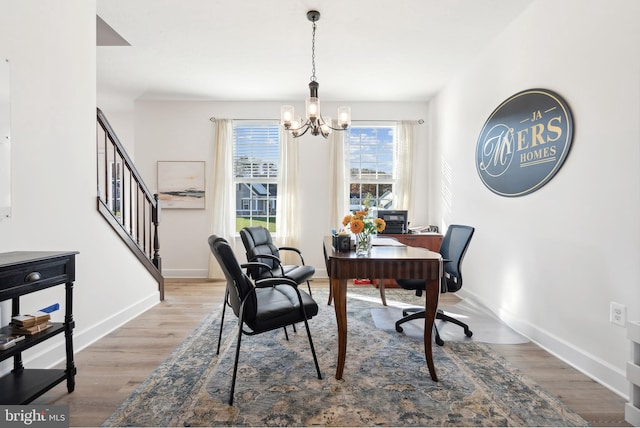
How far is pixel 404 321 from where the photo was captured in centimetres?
264

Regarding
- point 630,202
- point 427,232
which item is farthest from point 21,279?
point 427,232

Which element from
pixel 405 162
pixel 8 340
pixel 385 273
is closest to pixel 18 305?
pixel 8 340

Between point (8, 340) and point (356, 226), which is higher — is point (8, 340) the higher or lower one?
the lower one

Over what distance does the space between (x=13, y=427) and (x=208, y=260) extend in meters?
3.36

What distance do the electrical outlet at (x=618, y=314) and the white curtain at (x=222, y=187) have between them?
422 cm

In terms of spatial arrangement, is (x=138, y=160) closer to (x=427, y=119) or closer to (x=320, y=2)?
(x=320, y=2)

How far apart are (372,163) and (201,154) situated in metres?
2.68

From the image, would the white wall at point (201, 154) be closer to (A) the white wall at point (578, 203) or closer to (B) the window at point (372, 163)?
(B) the window at point (372, 163)

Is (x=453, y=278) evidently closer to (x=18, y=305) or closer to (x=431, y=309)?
(x=431, y=309)

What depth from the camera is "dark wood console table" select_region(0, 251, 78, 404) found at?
1.44 metres

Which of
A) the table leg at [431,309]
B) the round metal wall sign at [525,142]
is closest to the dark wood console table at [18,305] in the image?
the table leg at [431,309]

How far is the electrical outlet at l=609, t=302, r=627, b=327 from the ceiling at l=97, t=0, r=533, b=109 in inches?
93.8

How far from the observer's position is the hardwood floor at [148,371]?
1.63m

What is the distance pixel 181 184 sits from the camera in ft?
15.7
